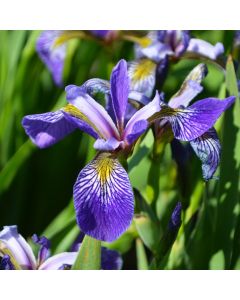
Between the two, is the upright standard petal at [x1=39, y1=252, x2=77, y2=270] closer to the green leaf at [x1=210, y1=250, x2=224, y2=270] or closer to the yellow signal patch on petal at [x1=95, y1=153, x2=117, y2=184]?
the yellow signal patch on petal at [x1=95, y1=153, x2=117, y2=184]

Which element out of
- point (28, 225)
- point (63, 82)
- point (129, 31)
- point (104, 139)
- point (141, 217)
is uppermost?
point (129, 31)

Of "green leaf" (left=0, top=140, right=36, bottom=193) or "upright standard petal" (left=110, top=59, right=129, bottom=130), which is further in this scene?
"green leaf" (left=0, top=140, right=36, bottom=193)

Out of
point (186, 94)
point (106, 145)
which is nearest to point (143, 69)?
point (186, 94)

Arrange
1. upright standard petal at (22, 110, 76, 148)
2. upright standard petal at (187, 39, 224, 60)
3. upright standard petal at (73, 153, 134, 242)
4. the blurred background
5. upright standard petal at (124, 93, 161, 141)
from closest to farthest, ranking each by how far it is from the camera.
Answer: upright standard petal at (73, 153, 134, 242), upright standard petal at (124, 93, 161, 141), upright standard petal at (22, 110, 76, 148), the blurred background, upright standard petal at (187, 39, 224, 60)

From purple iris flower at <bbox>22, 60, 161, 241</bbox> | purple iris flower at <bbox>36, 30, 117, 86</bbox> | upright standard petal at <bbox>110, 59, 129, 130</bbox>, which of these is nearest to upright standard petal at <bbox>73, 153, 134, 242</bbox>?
purple iris flower at <bbox>22, 60, 161, 241</bbox>
